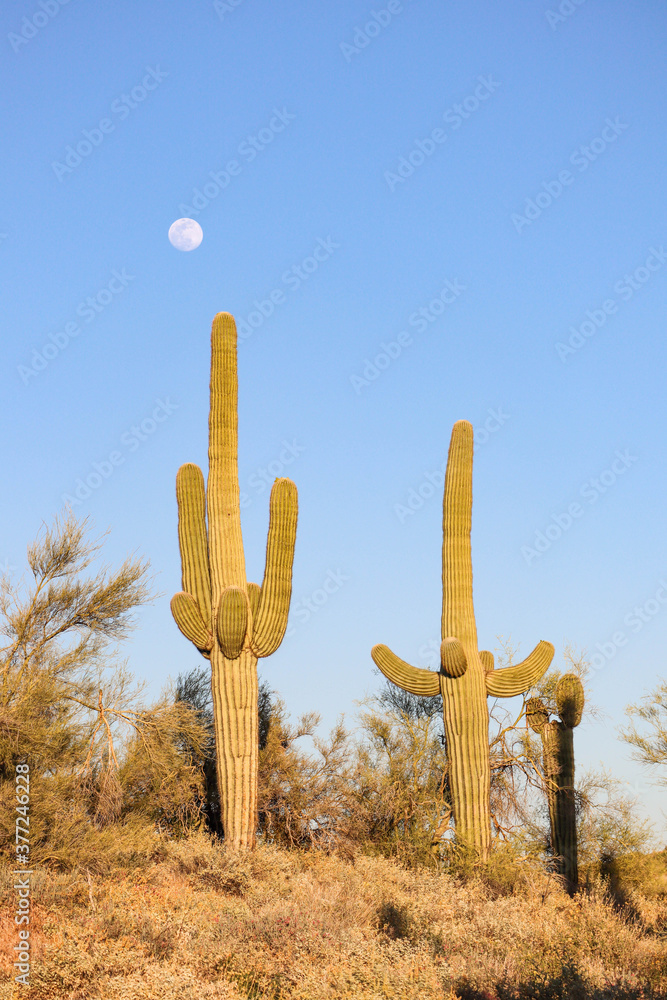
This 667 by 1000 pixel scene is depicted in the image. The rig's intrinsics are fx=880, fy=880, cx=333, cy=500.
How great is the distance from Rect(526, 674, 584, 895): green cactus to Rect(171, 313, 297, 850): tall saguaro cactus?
5.37 m

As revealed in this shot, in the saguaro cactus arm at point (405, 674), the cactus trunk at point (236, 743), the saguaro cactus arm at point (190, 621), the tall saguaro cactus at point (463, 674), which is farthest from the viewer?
the saguaro cactus arm at point (405, 674)

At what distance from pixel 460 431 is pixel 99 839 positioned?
31.0 feet

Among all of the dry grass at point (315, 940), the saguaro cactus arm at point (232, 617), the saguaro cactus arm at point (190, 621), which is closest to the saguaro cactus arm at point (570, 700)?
the dry grass at point (315, 940)

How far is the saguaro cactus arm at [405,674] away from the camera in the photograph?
51.3 ft

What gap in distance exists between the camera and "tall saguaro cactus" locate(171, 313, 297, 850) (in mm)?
14258

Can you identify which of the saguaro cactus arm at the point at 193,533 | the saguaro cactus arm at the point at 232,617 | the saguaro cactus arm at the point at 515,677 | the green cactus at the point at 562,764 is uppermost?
the saguaro cactus arm at the point at 193,533

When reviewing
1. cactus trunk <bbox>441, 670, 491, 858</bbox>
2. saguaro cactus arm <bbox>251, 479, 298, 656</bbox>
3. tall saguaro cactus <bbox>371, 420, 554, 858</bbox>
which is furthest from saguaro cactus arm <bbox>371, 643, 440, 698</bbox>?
saguaro cactus arm <bbox>251, 479, 298, 656</bbox>

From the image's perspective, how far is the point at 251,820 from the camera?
1417 cm

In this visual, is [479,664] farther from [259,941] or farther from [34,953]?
[34,953]

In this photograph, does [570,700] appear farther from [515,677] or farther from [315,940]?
[315,940]

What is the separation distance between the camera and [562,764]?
53.0ft

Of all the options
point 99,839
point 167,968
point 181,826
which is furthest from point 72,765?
point 167,968

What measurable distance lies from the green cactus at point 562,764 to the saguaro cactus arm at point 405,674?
2273 mm

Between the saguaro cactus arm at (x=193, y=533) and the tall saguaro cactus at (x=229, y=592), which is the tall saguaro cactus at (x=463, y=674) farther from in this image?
the saguaro cactus arm at (x=193, y=533)
